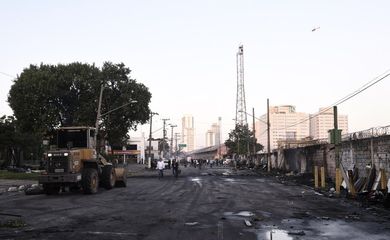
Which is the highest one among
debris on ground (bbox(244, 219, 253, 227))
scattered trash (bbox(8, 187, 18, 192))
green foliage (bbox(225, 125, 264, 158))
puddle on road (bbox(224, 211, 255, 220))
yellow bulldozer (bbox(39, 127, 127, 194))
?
green foliage (bbox(225, 125, 264, 158))

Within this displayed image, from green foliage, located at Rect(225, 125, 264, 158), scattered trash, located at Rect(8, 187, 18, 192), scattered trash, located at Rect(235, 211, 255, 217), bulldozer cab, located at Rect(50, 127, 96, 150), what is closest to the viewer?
scattered trash, located at Rect(235, 211, 255, 217)

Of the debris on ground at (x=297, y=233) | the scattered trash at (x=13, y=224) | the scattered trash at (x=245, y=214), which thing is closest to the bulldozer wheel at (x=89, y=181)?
the scattered trash at (x=245, y=214)

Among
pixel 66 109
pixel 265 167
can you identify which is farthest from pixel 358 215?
pixel 265 167

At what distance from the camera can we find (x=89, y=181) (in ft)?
81.6

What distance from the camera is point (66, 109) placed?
55188 mm

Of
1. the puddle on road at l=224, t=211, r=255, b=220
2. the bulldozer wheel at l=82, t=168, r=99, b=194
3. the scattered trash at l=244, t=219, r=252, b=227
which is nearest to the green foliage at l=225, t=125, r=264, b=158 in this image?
the bulldozer wheel at l=82, t=168, r=99, b=194

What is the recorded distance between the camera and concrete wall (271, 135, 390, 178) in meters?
25.4

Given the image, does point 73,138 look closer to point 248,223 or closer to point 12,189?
point 12,189

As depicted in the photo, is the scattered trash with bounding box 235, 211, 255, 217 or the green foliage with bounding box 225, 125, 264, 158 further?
the green foliage with bounding box 225, 125, 264, 158

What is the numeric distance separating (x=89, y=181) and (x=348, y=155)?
16484 millimetres

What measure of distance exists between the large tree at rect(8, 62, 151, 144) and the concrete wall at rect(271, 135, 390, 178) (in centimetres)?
1910

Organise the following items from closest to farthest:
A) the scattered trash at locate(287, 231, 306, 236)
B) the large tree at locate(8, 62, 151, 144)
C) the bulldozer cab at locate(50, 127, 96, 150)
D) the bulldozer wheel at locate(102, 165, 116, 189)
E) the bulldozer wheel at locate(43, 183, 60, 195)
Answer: the scattered trash at locate(287, 231, 306, 236), the bulldozer wheel at locate(43, 183, 60, 195), the bulldozer cab at locate(50, 127, 96, 150), the bulldozer wheel at locate(102, 165, 116, 189), the large tree at locate(8, 62, 151, 144)

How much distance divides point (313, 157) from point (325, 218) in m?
29.2

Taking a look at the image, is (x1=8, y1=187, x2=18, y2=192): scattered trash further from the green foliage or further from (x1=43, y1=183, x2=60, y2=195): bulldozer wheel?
the green foliage
